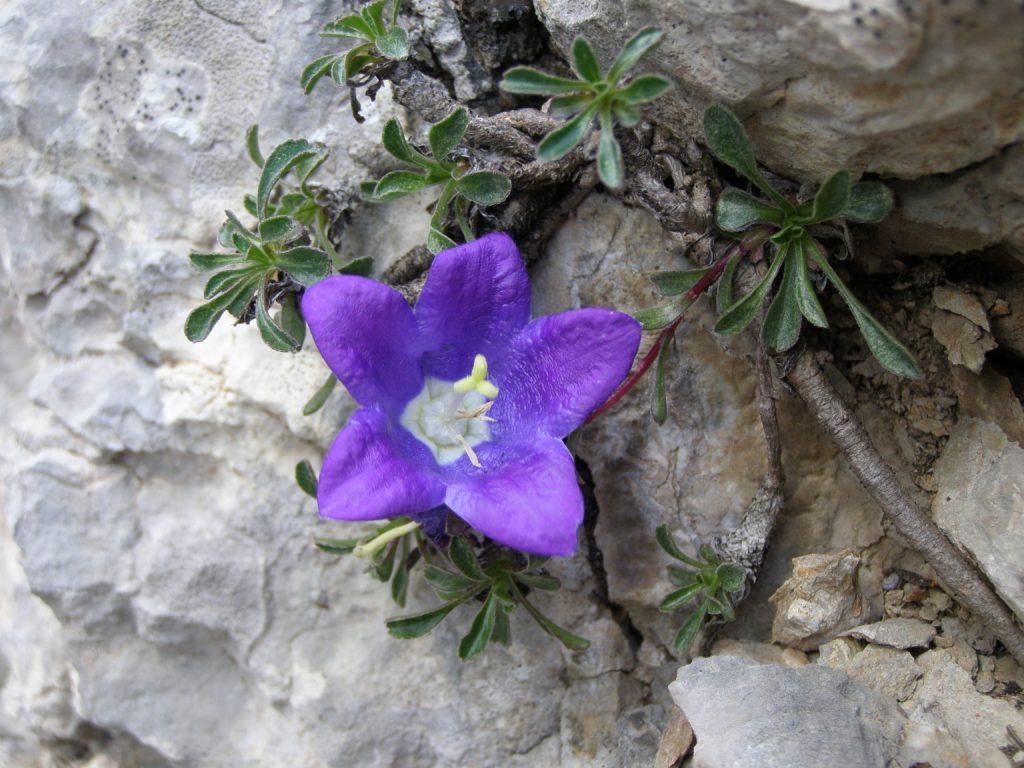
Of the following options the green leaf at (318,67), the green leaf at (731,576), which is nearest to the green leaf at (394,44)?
the green leaf at (318,67)

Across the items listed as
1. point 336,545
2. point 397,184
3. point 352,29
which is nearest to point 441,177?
point 397,184

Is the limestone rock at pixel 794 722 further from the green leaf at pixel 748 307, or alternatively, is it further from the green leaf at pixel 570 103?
the green leaf at pixel 570 103

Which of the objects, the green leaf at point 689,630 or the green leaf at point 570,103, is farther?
the green leaf at point 689,630

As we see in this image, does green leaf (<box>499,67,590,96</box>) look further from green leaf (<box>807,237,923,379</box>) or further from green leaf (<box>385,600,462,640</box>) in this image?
green leaf (<box>385,600,462,640</box>)

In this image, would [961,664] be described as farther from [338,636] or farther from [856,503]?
[338,636]

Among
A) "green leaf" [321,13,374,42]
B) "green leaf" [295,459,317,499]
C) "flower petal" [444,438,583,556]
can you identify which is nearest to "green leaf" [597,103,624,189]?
"flower petal" [444,438,583,556]

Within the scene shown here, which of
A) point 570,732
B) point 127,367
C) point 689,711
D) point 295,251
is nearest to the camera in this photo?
point 689,711

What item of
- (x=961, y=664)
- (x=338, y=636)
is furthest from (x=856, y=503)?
(x=338, y=636)
